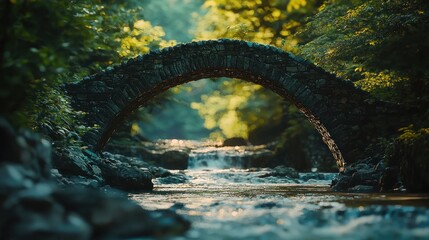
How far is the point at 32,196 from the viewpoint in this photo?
3.35 meters

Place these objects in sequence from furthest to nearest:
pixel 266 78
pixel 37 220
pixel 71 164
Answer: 1. pixel 266 78
2. pixel 71 164
3. pixel 37 220

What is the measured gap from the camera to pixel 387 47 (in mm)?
9180

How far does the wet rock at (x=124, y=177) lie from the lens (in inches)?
415

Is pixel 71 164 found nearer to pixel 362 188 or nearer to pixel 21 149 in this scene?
pixel 21 149

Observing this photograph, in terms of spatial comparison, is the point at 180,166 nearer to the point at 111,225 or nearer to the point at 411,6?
the point at 411,6

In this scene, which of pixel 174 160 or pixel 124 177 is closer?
pixel 124 177

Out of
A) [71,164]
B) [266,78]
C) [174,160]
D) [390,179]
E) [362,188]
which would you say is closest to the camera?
[71,164]

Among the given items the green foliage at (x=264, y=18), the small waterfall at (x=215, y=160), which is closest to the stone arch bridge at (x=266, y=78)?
the green foliage at (x=264, y=18)

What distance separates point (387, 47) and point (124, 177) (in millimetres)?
5664

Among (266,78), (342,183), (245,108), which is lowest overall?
(342,183)

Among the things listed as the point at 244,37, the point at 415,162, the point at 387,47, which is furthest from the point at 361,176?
the point at 244,37

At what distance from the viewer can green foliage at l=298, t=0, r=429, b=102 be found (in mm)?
9055

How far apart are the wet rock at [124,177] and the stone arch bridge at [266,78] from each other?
2.57 feet

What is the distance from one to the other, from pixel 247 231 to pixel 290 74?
7.60 m
